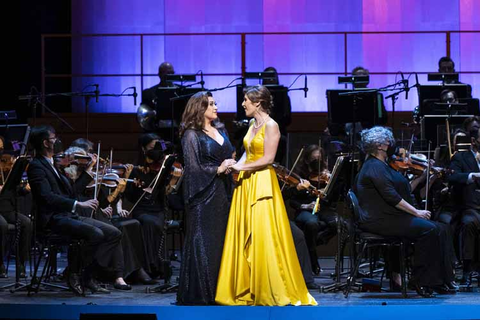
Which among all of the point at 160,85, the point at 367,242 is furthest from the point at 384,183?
the point at 160,85

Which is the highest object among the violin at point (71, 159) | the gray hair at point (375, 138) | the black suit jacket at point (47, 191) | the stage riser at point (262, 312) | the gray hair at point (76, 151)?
the gray hair at point (375, 138)

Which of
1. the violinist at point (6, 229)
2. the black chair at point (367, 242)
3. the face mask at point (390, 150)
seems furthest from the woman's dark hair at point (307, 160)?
the violinist at point (6, 229)

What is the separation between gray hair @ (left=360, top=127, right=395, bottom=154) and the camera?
22.5ft

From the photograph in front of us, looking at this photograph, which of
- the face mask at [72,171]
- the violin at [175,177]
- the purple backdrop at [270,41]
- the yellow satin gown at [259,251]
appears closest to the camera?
the yellow satin gown at [259,251]

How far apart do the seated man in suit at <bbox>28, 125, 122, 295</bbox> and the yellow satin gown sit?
50.2 inches

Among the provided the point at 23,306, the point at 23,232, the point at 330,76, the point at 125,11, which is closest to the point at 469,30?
the point at 330,76

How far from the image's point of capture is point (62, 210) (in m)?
6.84

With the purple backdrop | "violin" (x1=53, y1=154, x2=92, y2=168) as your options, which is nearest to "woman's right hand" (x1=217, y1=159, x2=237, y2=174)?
"violin" (x1=53, y1=154, x2=92, y2=168)

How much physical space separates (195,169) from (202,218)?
33 cm

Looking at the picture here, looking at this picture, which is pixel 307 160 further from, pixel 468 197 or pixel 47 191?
pixel 47 191

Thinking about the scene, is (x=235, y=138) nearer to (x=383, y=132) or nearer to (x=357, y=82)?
(x=357, y=82)

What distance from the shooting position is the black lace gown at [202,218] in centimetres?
602

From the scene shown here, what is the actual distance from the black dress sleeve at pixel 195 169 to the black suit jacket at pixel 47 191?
116 centimetres

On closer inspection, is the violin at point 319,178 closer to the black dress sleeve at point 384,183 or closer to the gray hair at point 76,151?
the black dress sleeve at point 384,183
